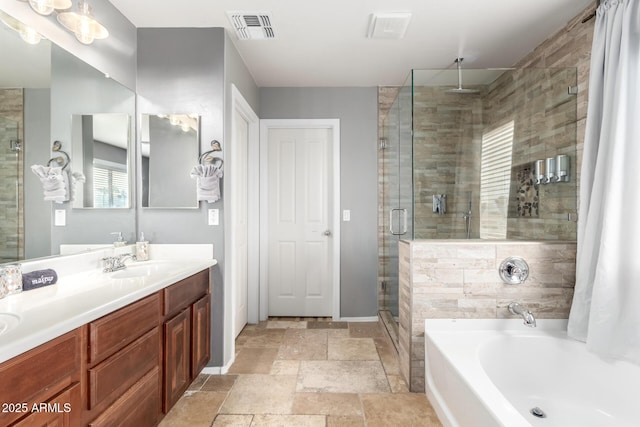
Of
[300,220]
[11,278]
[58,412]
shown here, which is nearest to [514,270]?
[300,220]

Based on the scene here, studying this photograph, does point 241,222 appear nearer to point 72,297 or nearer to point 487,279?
point 72,297

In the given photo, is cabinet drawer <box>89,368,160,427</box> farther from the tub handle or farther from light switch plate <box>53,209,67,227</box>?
the tub handle

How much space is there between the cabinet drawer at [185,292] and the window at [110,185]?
0.73m

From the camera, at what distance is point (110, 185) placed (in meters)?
1.99

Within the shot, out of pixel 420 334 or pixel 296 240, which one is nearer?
pixel 420 334

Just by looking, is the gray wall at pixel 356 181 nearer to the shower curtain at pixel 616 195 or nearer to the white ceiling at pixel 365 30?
the white ceiling at pixel 365 30

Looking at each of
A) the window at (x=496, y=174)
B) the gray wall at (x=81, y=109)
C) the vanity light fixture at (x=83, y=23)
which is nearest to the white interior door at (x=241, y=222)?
the gray wall at (x=81, y=109)

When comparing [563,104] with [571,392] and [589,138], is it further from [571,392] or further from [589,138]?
[571,392]

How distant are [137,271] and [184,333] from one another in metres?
0.47

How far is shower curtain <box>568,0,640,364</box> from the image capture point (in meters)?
1.49

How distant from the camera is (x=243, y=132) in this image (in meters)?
2.92

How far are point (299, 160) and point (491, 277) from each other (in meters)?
2.09

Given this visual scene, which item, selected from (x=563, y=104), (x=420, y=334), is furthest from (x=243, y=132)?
(x=563, y=104)

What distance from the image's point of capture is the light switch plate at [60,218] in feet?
5.22
